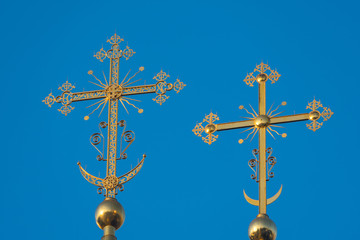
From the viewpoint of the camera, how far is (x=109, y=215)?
37.4 m

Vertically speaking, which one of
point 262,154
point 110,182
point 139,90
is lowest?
point 110,182

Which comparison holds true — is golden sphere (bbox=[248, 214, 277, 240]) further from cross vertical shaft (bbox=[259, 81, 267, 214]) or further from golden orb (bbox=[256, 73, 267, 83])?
golden orb (bbox=[256, 73, 267, 83])

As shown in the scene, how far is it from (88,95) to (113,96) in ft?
1.88

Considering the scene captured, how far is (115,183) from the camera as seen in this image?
37750 millimetres

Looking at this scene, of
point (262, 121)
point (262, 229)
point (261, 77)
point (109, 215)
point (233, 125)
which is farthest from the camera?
point (261, 77)

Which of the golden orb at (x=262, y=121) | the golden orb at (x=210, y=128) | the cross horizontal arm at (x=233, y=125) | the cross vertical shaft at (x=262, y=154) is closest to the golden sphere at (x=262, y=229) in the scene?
the cross vertical shaft at (x=262, y=154)

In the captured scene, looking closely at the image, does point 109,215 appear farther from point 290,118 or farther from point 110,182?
point 290,118

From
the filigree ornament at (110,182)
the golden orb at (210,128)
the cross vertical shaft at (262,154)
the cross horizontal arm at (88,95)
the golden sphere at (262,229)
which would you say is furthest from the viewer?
the cross horizontal arm at (88,95)

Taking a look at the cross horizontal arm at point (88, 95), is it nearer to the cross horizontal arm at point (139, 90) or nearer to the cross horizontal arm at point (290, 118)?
the cross horizontal arm at point (139, 90)

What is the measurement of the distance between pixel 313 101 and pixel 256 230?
10.1ft

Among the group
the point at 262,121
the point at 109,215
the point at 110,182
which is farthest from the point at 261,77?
the point at 109,215

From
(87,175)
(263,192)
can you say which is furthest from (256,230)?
Answer: (87,175)

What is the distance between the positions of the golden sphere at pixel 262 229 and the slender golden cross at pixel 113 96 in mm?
2558

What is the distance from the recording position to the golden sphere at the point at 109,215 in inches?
1471
